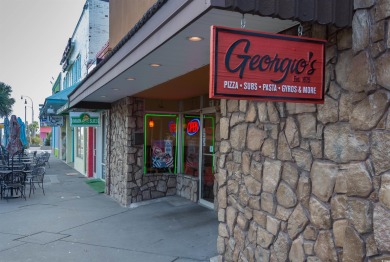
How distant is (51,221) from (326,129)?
22.4ft

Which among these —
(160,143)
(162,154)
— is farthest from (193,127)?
(162,154)

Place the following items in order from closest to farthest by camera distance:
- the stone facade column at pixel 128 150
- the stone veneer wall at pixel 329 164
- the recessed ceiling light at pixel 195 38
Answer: the stone veneer wall at pixel 329 164
the recessed ceiling light at pixel 195 38
the stone facade column at pixel 128 150

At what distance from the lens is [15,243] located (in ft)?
20.7

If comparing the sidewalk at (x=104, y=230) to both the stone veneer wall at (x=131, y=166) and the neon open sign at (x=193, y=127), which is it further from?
the neon open sign at (x=193, y=127)

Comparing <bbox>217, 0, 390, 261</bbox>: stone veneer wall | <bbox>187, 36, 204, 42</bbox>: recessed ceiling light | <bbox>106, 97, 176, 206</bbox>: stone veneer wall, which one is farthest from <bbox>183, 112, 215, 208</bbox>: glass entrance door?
<bbox>187, 36, 204, 42</bbox>: recessed ceiling light

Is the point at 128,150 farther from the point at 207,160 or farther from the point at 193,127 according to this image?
the point at 207,160

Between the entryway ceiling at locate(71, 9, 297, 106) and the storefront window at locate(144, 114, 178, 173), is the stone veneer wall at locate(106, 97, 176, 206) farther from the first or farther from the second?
the entryway ceiling at locate(71, 9, 297, 106)

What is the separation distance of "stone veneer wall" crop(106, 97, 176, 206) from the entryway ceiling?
49cm

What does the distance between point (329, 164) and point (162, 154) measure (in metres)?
7.52

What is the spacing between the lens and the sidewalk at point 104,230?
577 centimetres

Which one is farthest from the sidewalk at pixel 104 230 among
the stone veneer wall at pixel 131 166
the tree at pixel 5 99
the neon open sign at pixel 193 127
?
the tree at pixel 5 99

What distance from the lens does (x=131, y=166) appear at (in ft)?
30.8

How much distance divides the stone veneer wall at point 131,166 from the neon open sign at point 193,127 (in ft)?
4.33

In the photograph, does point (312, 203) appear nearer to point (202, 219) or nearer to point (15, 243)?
point (202, 219)
